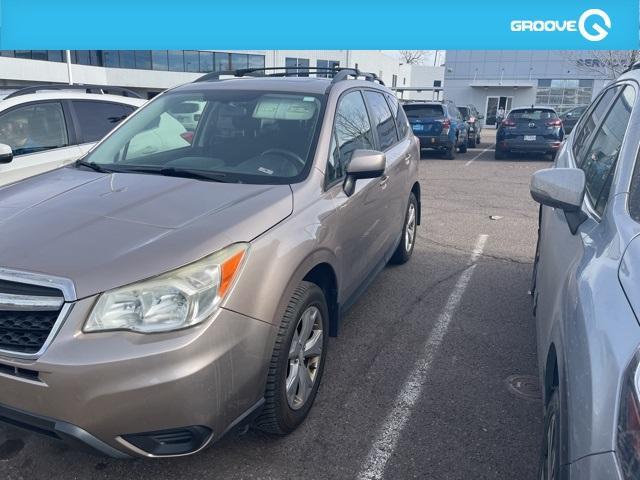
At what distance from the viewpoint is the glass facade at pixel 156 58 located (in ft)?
120

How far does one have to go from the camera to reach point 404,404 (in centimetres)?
308

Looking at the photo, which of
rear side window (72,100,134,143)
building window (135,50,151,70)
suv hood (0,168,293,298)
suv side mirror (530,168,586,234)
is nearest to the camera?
suv hood (0,168,293,298)

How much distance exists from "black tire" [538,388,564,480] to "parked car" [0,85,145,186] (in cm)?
443

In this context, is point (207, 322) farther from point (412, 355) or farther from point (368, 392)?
point (412, 355)

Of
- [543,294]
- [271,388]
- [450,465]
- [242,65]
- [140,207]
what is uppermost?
[242,65]

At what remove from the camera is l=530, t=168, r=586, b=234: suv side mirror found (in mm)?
2287

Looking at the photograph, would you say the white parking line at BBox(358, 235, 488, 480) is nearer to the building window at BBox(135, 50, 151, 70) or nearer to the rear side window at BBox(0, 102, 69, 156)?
the rear side window at BBox(0, 102, 69, 156)

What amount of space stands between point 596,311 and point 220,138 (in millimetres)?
2561

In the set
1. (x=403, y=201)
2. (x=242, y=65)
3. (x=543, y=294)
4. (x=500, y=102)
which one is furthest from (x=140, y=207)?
(x=500, y=102)

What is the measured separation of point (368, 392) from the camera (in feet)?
10.5

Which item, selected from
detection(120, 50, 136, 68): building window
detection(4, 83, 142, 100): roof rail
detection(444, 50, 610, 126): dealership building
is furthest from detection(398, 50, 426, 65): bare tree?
detection(4, 83, 142, 100): roof rail

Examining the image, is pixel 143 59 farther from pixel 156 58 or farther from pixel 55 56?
pixel 55 56

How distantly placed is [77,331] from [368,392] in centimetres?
182

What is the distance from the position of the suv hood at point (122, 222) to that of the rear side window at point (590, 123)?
2.01 meters
